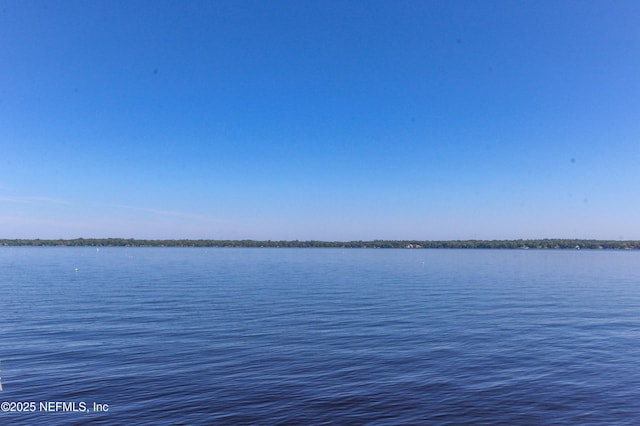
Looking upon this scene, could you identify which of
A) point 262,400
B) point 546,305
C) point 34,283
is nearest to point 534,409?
point 262,400

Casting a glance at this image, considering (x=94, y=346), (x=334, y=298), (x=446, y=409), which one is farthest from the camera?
(x=334, y=298)

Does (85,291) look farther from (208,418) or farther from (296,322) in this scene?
(208,418)

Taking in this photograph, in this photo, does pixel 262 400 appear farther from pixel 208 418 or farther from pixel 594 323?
pixel 594 323

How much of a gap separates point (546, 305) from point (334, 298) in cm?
1920

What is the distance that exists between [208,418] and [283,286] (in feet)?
129

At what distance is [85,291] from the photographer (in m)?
46.5

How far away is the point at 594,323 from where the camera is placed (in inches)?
1234

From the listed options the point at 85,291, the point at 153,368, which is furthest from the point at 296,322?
the point at 85,291

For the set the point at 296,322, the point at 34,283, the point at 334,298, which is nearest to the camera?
the point at 296,322

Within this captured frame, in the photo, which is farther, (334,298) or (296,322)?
(334,298)

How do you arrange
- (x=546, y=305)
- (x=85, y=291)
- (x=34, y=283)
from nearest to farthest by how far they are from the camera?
(x=546, y=305) → (x=85, y=291) → (x=34, y=283)

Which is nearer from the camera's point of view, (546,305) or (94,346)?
(94,346)

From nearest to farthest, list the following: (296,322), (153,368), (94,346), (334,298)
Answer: (153,368), (94,346), (296,322), (334,298)

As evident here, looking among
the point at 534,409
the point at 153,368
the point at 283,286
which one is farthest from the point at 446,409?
the point at 283,286
